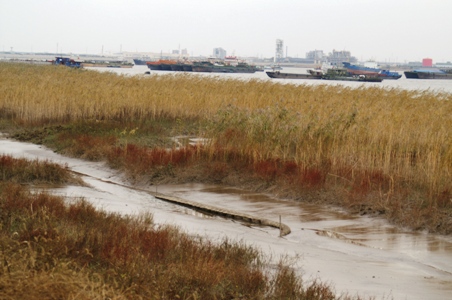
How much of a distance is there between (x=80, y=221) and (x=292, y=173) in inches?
252

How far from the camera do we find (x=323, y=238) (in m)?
11.2

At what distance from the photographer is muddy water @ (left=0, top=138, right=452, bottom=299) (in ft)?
28.8

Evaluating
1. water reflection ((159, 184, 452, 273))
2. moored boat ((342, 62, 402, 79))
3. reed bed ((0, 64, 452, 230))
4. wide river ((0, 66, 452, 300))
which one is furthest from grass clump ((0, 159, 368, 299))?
moored boat ((342, 62, 402, 79))

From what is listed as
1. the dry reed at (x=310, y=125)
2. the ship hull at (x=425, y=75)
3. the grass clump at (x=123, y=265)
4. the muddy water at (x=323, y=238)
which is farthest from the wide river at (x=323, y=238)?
the ship hull at (x=425, y=75)

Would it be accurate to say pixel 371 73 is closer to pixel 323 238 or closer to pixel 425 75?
pixel 425 75

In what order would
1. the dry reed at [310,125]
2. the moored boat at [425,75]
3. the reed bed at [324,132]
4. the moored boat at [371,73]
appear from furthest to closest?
the moored boat at [425,75] < the moored boat at [371,73] < the dry reed at [310,125] < the reed bed at [324,132]

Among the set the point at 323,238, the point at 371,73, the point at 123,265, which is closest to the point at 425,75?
the point at 371,73

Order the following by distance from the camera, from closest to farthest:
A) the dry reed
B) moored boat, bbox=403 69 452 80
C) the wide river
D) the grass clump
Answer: the grass clump < the wide river < the dry reed < moored boat, bbox=403 69 452 80

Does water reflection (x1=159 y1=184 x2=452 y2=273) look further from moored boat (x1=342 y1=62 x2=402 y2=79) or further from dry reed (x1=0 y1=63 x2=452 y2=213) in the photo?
moored boat (x1=342 y1=62 x2=402 y2=79)

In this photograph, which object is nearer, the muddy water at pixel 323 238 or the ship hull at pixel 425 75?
the muddy water at pixel 323 238

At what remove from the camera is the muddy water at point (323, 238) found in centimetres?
877

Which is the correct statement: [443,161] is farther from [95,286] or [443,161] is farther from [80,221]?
[95,286]

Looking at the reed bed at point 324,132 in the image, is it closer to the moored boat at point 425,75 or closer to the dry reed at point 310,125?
the dry reed at point 310,125

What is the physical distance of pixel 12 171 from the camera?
1506 cm
